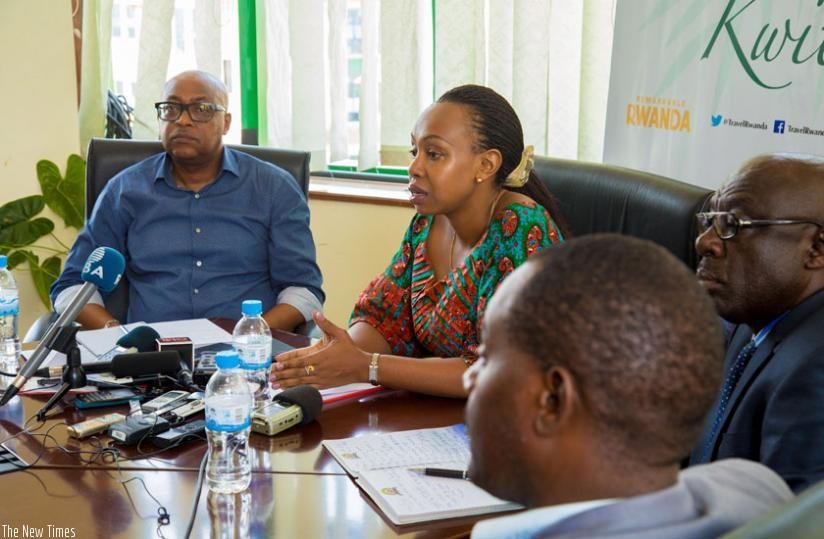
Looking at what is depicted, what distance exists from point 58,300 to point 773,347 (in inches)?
82.2

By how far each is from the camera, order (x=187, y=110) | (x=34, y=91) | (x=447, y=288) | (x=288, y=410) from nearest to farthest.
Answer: (x=288, y=410) → (x=447, y=288) → (x=187, y=110) → (x=34, y=91)

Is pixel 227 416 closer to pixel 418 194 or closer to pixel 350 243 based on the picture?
pixel 418 194

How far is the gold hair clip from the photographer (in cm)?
224

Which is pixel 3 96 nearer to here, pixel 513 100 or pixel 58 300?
pixel 58 300

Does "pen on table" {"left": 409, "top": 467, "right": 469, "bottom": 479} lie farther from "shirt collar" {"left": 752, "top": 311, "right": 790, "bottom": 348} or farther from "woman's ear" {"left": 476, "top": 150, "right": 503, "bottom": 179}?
"woman's ear" {"left": 476, "top": 150, "right": 503, "bottom": 179}

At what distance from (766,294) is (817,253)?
10 cm

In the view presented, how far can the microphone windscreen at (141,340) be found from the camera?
79.6 inches

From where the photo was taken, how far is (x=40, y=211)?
3699 mm

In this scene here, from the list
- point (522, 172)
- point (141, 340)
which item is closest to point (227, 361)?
point (141, 340)

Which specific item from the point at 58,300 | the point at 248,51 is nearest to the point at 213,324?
the point at 58,300

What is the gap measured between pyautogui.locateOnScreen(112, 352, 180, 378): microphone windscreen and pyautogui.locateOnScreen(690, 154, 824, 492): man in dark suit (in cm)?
102

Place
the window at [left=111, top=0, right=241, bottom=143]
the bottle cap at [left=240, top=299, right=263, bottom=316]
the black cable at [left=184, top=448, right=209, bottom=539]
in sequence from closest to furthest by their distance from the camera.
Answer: the black cable at [left=184, top=448, right=209, bottom=539]
the bottle cap at [left=240, top=299, right=263, bottom=316]
the window at [left=111, top=0, right=241, bottom=143]

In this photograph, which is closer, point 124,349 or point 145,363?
point 145,363

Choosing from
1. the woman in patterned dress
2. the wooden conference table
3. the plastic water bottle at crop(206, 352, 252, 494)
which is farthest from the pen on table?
the woman in patterned dress
